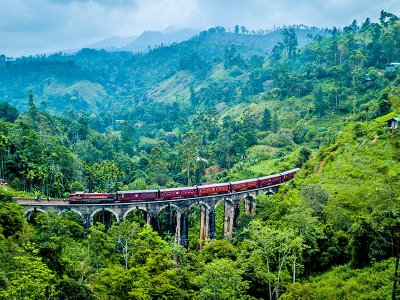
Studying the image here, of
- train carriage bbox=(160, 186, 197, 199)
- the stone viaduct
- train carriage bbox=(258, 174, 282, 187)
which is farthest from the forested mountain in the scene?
train carriage bbox=(160, 186, 197, 199)

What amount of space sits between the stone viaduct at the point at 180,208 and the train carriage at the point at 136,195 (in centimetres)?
58

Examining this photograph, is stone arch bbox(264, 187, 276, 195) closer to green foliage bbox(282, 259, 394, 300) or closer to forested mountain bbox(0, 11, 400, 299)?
forested mountain bbox(0, 11, 400, 299)

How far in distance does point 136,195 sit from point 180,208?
538 cm

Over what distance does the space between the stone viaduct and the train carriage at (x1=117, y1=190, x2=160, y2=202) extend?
58cm

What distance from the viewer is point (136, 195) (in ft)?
155

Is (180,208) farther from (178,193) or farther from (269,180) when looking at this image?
(269,180)

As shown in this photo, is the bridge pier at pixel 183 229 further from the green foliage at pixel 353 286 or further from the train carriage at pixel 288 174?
the green foliage at pixel 353 286

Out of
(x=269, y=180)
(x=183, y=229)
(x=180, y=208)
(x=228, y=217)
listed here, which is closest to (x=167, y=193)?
(x=180, y=208)

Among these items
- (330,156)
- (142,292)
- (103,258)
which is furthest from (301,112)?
(142,292)

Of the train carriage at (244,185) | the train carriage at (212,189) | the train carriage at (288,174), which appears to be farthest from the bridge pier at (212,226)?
the train carriage at (288,174)

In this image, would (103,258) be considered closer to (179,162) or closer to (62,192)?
(62,192)

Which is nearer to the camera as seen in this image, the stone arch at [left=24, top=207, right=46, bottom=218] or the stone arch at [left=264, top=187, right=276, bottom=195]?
the stone arch at [left=24, top=207, right=46, bottom=218]

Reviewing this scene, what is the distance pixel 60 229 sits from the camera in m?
35.2

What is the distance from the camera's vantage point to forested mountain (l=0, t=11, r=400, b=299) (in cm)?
2542
